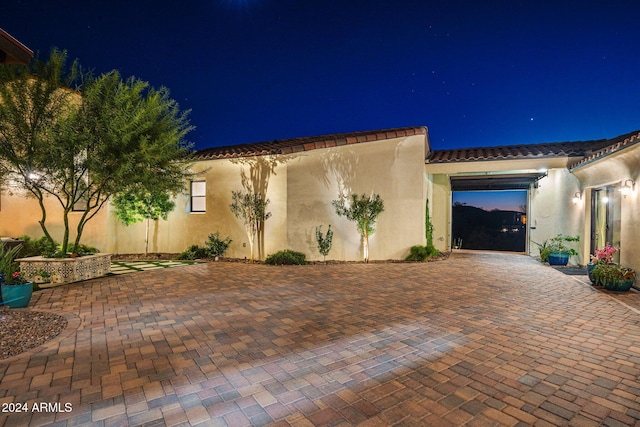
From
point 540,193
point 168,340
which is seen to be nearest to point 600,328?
point 168,340

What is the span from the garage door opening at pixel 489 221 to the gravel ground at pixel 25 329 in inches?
776

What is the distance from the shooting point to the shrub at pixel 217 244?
12.0 metres

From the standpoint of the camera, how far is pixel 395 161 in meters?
11.2

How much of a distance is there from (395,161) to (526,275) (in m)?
5.44

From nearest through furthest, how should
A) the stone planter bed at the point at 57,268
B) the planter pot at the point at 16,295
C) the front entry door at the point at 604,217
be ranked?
the planter pot at the point at 16,295
the stone planter bed at the point at 57,268
the front entry door at the point at 604,217

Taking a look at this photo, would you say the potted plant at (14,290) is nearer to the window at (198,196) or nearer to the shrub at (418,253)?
the window at (198,196)

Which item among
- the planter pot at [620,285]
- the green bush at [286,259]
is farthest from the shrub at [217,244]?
the planter pot at [620,285]

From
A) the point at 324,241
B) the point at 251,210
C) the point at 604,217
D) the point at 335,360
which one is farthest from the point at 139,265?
the point at 604,217

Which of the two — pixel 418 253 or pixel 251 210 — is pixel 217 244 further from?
pixel 418 253

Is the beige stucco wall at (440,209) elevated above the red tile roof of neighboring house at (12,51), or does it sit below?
below

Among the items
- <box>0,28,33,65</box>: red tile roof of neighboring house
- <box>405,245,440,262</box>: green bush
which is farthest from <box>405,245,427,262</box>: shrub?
<box>0,28,33,65</box>: red tile roof of neighboring house

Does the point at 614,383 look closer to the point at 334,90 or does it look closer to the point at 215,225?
the point at 215,225

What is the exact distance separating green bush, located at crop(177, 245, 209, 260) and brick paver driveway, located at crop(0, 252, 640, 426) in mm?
5186

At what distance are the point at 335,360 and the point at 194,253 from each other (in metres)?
10.1
